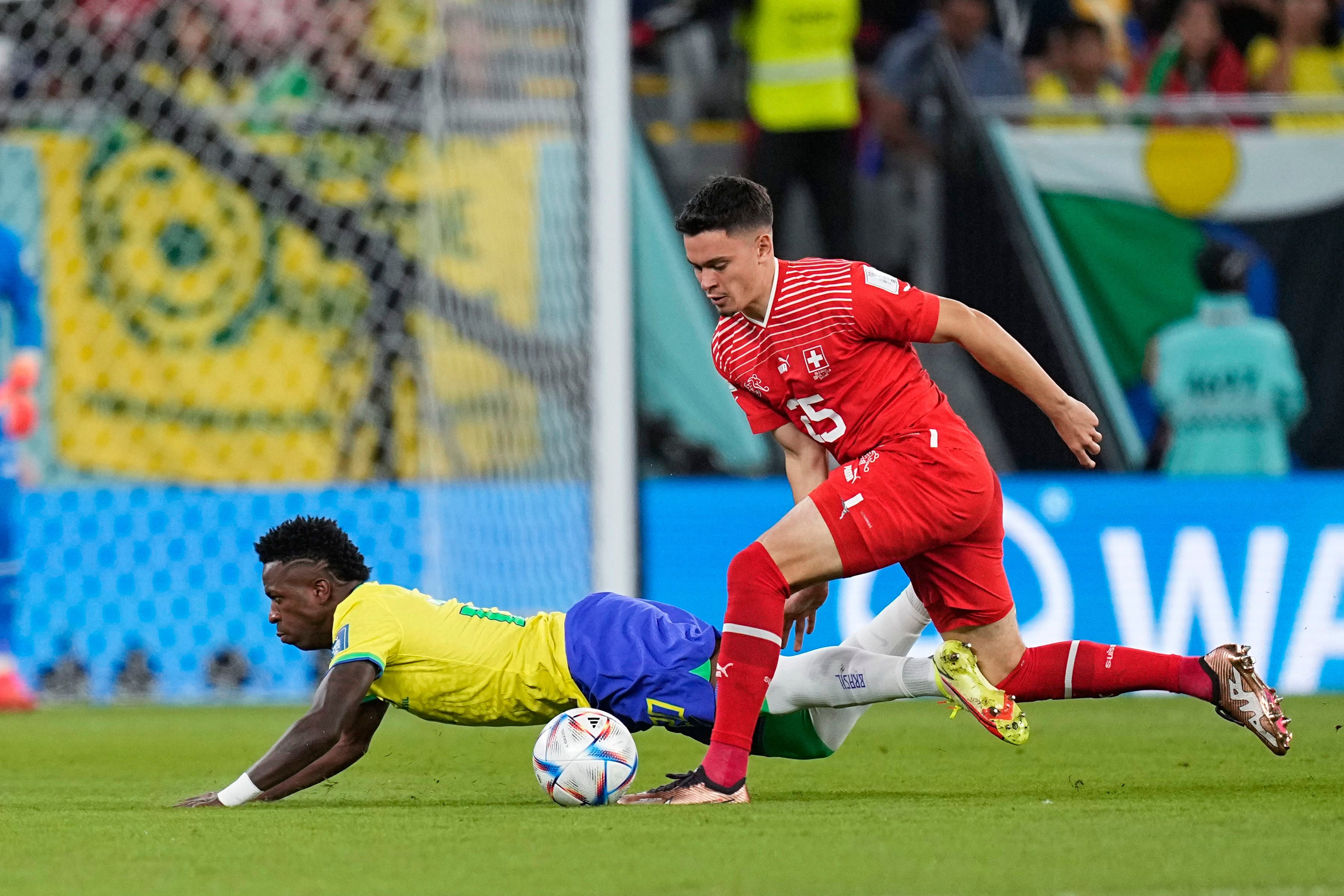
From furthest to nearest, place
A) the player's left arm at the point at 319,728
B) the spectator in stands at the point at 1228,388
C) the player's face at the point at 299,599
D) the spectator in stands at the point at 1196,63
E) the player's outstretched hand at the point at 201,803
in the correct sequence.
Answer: the spectator in stands at the point at 1196,63 < the spectator in stands at the point at 1228,388 < the player's face at the point at 299,599 < the player's outstretched hand at the point at 201,803 < the player's left arm at the point at 319,728

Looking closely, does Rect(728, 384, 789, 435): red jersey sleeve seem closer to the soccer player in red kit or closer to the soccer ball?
the soccer player in red kit

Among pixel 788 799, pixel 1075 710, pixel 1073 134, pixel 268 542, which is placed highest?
pixel 1073 134

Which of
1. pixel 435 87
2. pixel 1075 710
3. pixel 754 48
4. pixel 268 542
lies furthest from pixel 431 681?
pixel 754 48

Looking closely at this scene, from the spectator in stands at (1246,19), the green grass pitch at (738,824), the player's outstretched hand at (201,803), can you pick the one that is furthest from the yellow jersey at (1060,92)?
the player's outstretched hand at (201,803)

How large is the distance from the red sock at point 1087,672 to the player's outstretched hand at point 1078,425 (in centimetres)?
55

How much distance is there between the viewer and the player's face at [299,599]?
4.81m

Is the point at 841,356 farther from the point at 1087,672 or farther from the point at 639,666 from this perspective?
the point at 1087,672

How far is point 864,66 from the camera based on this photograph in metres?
10.1

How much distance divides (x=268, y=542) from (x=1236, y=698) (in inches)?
96.8

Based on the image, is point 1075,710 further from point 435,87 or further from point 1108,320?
point 435,87

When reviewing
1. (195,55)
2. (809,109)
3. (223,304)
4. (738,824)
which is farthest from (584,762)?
(195,55)

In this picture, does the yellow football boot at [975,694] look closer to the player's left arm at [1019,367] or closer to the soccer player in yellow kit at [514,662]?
the soccer player in yellow kit at [514,662]

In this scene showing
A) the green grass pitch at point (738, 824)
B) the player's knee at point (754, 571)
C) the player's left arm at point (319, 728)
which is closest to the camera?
the green grass pitch at point (738, 824)

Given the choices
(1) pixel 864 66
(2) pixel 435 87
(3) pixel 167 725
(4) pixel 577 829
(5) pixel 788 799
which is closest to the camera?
(4) pixel 577 829
